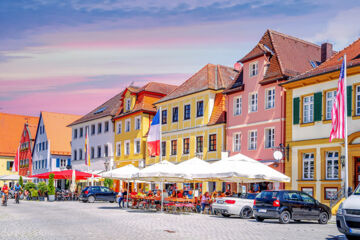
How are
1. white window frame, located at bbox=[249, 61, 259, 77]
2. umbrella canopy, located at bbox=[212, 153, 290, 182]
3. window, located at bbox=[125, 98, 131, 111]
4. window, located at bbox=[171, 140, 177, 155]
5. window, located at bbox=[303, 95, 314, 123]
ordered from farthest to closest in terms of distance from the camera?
window, located at bbox=[125, 98, 131, 111] < window, located at bbox=[171, 140, 177, 155] < white window frame, located at bbox=[249, 61, 259, 77] < window, located at bbox=[303, 95, 314, 123] < umbrella canopy, located at bbox=[212, 153, 290, 182]

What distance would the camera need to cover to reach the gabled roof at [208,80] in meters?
44.3

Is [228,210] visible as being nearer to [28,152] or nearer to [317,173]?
[317,173]

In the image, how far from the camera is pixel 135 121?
55156mm

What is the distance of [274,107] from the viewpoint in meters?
35.6

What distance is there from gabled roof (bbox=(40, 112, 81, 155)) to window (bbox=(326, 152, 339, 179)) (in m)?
52.2

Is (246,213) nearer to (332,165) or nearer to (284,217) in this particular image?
(284,217)

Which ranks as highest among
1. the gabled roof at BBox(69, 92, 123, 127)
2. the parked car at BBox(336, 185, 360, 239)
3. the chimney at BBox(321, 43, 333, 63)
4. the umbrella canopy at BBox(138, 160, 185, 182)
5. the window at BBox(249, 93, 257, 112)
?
the chimney at BBox(321, 43, 333, 63)

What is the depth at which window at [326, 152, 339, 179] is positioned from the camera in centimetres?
3022

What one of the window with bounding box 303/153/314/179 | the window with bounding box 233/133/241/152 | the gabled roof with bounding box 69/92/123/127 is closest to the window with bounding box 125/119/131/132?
the gabled roof with bounding box 69/92/123/127

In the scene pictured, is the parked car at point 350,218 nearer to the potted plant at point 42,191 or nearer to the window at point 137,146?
the potted plant at point 42,191

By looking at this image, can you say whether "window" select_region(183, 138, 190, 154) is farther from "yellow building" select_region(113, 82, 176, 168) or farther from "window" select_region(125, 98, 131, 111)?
"window" select_region(125, 98, 131, 111)

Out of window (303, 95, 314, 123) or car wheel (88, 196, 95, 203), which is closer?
window (303, 95, 314, 123)

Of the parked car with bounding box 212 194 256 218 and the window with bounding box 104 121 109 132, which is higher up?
the window with bounding box 104 121 109 132

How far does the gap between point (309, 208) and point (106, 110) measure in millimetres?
43516
